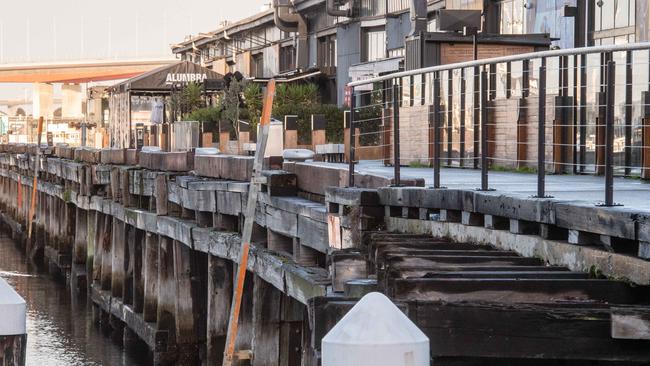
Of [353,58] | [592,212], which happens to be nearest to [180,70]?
[353,58]

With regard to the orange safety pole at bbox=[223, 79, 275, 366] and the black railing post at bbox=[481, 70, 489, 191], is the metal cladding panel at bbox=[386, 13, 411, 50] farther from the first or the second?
the black railing post at bbox=[481, 70, 489, 191]

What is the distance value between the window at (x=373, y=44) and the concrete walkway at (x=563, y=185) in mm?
36585

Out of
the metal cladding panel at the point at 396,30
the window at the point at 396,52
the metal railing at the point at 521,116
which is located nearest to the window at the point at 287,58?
the metal cladding panel at the point at 396,30

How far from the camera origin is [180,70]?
43281 millimetres

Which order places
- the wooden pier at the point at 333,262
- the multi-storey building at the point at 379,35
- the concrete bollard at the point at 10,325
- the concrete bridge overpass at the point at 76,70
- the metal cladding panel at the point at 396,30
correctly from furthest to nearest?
the concrete bridge overpass at the point at 76,70 → the metal cladding panel at the point at 396,30 → the multi-storey building at the point at 379,35 → the wooden pier at the point at 333,262 → the concrete bollard at the point at 10,325

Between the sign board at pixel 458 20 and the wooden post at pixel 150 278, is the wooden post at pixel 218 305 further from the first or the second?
the sign board at pixel 458 20

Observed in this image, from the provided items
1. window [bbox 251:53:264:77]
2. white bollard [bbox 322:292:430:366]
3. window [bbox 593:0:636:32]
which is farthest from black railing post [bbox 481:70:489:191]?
window [bbox 251:53:264:77]

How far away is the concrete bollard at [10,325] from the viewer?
22.6 feet

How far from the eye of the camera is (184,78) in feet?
141

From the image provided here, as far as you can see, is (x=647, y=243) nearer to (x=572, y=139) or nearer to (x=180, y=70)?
(x=572, y=139)

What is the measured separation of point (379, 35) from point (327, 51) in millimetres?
6903

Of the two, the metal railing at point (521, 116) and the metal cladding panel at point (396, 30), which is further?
the metal cladding panel at point (396, 30)

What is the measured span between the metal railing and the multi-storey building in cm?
193

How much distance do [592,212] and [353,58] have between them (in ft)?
153
